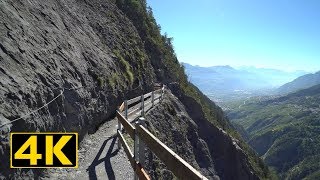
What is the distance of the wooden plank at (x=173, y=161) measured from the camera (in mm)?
4168

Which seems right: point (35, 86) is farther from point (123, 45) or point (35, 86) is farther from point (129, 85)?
point (123, 45)

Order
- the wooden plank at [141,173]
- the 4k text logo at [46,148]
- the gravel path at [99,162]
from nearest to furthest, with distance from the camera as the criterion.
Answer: the 4k text logo at [46,148], the wooden plank at [141,173], the gravel path at [99,162]

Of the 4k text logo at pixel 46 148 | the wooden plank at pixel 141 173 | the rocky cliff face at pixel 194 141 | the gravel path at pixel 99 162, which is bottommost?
the rocky cliff face at pixel 194 141

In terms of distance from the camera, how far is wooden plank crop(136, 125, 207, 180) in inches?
164

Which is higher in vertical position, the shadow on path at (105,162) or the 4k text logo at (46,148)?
the 4k text logo at (46,148)

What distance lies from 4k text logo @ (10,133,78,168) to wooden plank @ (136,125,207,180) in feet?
4.21

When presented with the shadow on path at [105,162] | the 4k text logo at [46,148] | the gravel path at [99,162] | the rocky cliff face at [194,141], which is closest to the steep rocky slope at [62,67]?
the gravel path at [99,162]

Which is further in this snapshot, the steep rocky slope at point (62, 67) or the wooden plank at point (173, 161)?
the steep rocky slope at point (62, 67)

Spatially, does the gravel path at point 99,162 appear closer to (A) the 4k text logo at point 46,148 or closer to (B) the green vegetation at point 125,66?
(A) the 4k text logo at point 46,148

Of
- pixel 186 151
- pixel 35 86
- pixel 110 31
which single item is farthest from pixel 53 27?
pixel 186 151

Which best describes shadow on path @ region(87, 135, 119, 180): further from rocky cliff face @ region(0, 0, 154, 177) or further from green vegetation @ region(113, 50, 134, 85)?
green vegetation @ region(113, 50, 134, 85)

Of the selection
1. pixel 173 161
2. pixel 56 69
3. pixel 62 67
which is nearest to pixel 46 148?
pixel 173 161

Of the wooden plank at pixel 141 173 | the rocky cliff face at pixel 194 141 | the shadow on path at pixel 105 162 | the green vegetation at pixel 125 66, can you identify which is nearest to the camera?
the wooden plank at pixel 141 173

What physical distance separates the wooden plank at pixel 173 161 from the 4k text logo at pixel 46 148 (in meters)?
1.28
